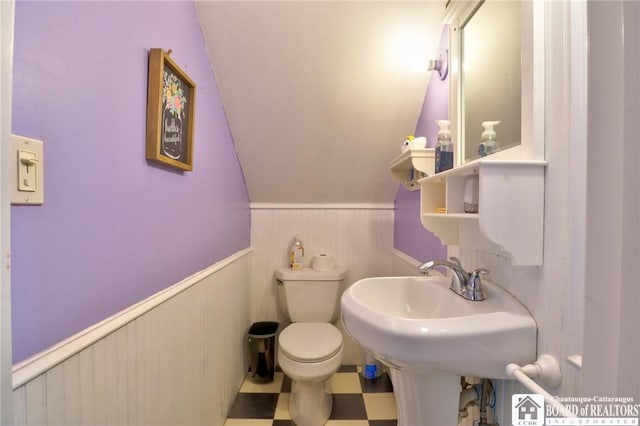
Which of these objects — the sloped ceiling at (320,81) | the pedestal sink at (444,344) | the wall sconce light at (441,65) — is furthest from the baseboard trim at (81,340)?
the wall sconce light at (441,65)

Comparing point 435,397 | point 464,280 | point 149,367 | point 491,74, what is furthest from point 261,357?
point 491,74

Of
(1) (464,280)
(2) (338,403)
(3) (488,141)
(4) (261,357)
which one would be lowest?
(2) (338,403)

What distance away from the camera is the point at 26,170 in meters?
0.47

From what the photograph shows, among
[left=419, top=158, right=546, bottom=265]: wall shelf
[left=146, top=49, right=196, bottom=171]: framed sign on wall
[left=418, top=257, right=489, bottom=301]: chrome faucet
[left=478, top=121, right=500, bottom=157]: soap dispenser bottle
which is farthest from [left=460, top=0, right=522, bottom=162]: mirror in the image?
[left=146, top=49, right=196, bottom=171]: framed sign on wall

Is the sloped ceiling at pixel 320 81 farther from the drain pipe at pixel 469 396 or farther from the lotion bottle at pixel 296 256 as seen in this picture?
the drain pipe at pixel 469 396

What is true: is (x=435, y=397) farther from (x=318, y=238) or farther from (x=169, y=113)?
(x=318, y=238)

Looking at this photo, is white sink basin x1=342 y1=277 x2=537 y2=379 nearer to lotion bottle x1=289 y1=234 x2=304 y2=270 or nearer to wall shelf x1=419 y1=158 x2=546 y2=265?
wall shelf x1=419 y1=158 x2=546 y2=265

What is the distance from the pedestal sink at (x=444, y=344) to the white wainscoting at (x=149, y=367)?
22.6 inches

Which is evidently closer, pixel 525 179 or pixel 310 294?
pixel 525 179

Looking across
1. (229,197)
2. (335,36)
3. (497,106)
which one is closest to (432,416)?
(497,106)

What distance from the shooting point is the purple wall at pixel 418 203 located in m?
1.23

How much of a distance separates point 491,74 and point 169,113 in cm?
103

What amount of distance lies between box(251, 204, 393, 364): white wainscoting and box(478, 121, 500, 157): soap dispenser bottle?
120cm

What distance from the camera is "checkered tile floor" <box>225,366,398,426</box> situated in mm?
1480
